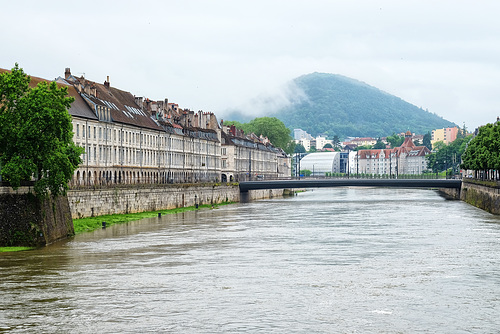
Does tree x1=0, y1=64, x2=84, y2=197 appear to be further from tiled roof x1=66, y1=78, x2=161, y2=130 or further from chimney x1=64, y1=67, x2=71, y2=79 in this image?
chimney x1=64, y1=67, x2=71, y2=79

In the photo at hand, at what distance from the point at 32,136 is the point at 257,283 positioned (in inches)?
865

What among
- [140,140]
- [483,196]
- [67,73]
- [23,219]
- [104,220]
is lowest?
[104,220]

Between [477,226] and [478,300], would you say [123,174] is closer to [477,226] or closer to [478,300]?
[477,226]

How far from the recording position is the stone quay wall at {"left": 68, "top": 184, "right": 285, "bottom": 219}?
7944 cm

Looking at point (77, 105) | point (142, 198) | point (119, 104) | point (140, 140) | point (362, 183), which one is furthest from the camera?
point (362, 183)

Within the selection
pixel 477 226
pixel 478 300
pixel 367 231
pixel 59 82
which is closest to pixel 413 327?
pixel 478 300

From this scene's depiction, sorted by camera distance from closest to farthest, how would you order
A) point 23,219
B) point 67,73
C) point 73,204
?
point 23,219 < point 73,204 < point 67,73

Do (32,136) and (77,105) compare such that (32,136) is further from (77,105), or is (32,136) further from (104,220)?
(77,105)

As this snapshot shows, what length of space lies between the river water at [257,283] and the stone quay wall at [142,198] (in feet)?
35.9

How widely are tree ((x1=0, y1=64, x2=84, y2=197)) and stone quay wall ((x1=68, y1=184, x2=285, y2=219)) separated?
18.8m

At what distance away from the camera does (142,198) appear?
97.8 meters

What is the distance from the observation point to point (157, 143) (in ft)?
413

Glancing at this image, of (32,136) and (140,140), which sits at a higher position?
(140,140)

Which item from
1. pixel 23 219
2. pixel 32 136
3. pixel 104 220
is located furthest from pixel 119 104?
pixel 23 219
